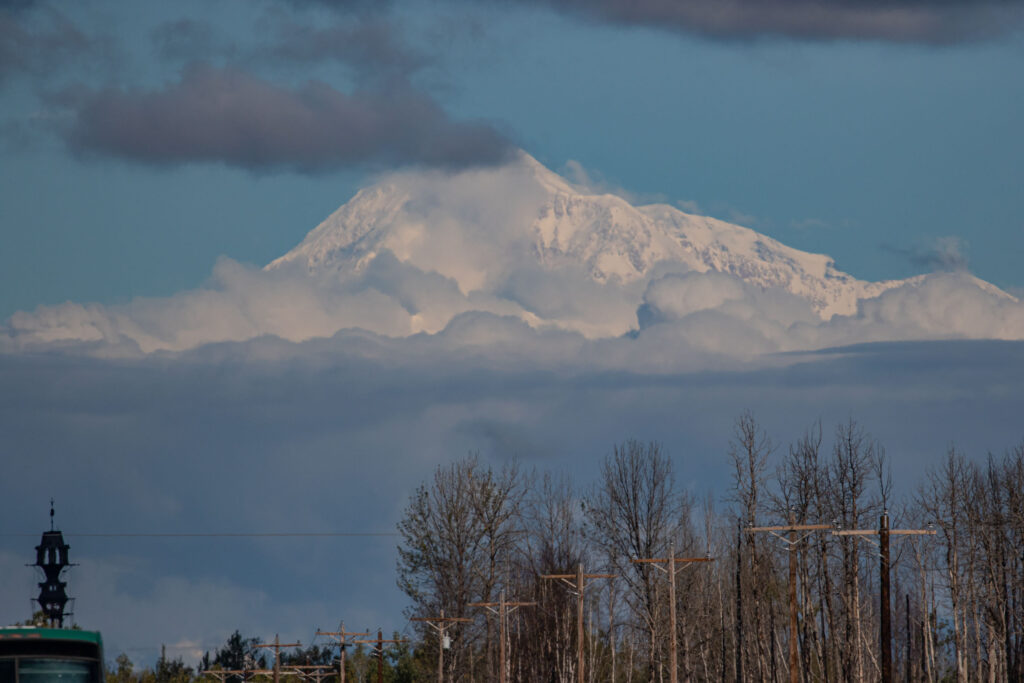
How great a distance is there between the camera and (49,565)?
12656 centimetres

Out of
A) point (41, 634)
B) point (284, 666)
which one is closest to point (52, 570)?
point (284, 666)

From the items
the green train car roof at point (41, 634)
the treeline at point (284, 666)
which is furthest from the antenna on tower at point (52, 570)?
the green train car roof at point (41, 634)

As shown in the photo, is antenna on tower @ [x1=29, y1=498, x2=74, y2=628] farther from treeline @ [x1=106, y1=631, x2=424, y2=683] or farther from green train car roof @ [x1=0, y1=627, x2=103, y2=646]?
green train car roof @ [x1=0, y1=627, x2=103, y2=646]

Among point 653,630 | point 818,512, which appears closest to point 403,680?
point 653,630

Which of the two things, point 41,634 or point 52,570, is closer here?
point 41,634

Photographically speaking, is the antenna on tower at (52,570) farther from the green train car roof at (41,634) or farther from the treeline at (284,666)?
the green train car roof at (41,634)

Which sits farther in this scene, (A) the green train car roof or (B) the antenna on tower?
(B) the antenna on tower

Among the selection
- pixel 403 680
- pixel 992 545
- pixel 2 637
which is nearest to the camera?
pixel 2 637

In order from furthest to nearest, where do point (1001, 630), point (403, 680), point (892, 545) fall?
point (403, 680) → point (892, 545) → point (1001, 630)

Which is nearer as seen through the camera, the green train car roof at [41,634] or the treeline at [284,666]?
the green train car roof at [41,634]

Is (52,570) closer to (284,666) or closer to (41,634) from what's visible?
(284,666)

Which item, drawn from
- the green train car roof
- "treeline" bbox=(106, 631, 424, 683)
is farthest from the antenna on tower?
the green train car roof

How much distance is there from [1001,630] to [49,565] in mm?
88420

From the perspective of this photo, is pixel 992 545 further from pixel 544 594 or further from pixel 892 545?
pixel 544 594
